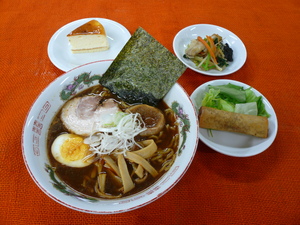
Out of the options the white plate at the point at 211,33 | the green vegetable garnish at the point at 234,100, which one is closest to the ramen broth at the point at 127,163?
the green vegetable garnish at the point at 234,100

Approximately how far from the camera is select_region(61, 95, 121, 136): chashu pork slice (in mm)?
1416

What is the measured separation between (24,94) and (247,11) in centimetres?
263

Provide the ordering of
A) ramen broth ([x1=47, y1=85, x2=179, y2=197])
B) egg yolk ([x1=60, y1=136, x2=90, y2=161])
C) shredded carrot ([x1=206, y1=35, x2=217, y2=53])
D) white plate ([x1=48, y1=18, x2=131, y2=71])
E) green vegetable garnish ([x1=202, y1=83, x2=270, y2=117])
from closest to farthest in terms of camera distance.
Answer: ramen broth ([x1=47, y1=85, x2=179, y2=197]) < egg yolk ([x1=60, y1=136, x2=90, y2=161]) < green vegetable garnish ([x1=202, y1=83, x2=270, y2=117]) < white plate ([x1=48, y1=18, x2=131, y2=71]) < shredded carrot ([x1=206, y1=35, x2=217, y2=53])

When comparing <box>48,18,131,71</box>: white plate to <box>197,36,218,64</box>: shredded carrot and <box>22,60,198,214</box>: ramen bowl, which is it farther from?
<box>197,36,218,64</box>: shredded carrot

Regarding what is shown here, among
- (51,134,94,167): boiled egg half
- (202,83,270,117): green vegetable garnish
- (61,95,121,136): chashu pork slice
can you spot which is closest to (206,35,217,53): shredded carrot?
(202,83,270,117): green vegetable garnish

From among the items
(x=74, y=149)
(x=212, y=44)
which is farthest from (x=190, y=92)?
(x=74, y=149)

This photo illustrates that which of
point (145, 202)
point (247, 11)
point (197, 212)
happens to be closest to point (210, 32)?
point (247, 11)

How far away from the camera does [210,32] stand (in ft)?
7.57

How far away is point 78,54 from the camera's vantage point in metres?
2.10

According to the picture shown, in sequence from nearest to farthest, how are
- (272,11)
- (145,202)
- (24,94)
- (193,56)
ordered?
(145,202)
(24,94)
(193,56)
(272,11)

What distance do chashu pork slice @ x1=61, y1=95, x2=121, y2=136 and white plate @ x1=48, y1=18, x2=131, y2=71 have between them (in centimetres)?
55

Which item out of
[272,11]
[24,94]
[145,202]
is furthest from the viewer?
[272,11]

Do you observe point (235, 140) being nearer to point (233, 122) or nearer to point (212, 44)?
point (233, 122)

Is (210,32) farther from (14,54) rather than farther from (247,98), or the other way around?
(14,54)
